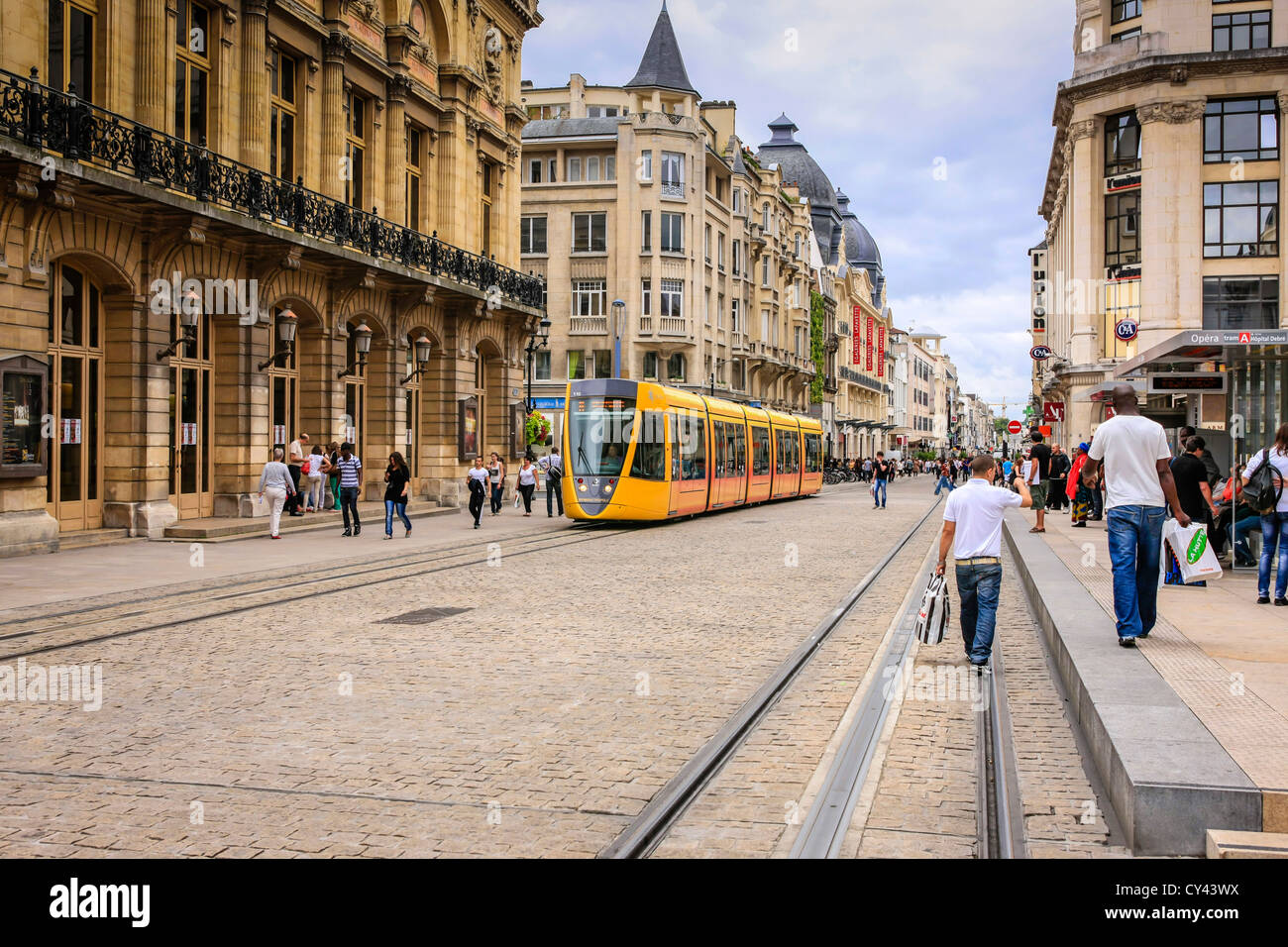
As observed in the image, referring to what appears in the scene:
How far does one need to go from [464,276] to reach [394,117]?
4597 millimetres

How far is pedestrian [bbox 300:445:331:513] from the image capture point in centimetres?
2559

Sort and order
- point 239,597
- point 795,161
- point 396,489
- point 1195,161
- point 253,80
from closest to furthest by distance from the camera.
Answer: point 239,597 → point 396,489 → point 253,80 → point 1195,161 → point 795,161

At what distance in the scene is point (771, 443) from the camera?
3759 centimetres

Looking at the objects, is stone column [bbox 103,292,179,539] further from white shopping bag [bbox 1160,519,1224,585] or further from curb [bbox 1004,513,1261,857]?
white shopping bag [bbox 1160,519,1224,585]

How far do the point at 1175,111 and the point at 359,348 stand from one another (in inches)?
1351

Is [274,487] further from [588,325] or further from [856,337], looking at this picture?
[856,337]

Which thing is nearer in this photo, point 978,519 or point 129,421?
point 978,519

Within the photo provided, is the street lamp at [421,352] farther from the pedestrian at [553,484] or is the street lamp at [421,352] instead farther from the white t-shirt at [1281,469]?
the white t-shirt at [1281,469]

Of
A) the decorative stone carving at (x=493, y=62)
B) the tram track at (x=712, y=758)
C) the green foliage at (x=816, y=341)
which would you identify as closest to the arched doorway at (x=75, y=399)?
the tram track at (x=712, y=758)

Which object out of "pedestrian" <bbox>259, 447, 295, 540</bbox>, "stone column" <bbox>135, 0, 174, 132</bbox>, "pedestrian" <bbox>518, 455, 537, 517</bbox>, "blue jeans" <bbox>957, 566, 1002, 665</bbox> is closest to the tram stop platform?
"blue jeans" <bbox>957, 566, 1002, 665</bbox>

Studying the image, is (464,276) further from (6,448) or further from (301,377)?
(6,448)

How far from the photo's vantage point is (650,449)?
25.1m

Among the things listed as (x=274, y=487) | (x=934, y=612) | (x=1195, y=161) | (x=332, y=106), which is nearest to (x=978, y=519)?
(x=934, y=612)
